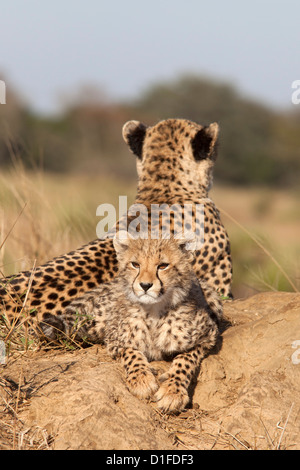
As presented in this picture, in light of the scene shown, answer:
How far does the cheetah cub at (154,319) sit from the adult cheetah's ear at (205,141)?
141cm

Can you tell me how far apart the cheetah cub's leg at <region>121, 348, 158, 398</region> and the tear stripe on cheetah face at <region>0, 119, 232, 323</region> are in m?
0.73

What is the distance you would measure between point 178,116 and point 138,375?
2321 centimetres

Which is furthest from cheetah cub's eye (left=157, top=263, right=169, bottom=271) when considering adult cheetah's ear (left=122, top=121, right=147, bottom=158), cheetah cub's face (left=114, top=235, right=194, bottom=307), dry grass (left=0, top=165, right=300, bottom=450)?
adult cheetah's ear (left=122, top=121, right=147, bottom=158)

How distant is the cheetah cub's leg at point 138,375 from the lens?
295 cm

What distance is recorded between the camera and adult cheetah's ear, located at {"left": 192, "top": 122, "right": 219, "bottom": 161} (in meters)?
4.59

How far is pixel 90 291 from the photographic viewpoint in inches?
144

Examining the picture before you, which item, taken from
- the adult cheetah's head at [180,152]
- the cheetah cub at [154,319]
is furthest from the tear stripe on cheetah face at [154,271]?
the adult cheetah's head at [180,152]

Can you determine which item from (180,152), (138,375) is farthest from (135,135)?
(138,375)

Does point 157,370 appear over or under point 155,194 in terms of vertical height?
under

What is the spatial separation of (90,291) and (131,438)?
1.13 meters

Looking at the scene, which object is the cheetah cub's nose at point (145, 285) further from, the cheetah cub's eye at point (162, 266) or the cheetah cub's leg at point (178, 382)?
the cheetah cub's leg at point (178, 382)

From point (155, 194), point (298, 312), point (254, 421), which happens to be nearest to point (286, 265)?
point (155, 194)

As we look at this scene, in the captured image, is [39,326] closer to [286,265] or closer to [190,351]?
[190,351]

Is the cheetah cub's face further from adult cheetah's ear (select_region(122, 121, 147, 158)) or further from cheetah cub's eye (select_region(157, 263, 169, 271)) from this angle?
adult cheetah's ear (select_region(122, 121, 147, 158))
